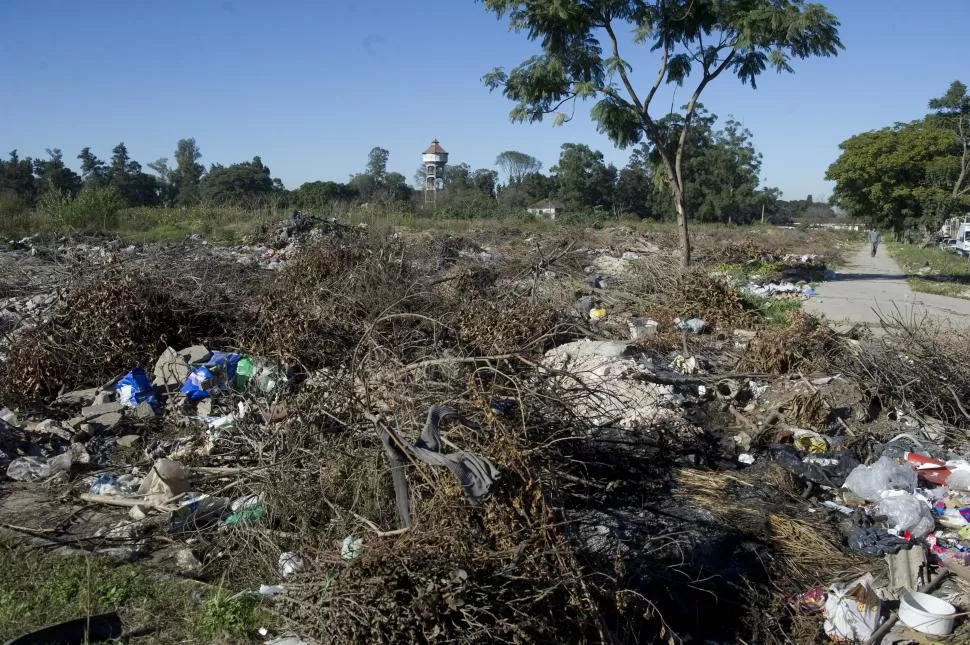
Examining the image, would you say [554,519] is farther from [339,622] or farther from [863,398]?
[863,398]

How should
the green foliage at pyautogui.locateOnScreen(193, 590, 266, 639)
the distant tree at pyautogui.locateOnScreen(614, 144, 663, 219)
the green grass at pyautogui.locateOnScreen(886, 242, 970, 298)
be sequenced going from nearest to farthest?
the green foliage at pyautogui.locateOnScreen(193, 590, 266, 639), the green grass at pyautogui.locateOnScreen(886, 242, 970, 298), the distant tree at pyautogui.locateOnScreen(614, 144, 663, 219)

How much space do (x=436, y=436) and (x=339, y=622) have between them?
845 millimetres

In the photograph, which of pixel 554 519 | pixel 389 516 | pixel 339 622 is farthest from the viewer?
pixel 389 516

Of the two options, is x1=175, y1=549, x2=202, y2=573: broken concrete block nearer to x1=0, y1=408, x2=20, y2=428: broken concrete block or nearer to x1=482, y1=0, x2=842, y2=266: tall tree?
x1=0, y1=408, x2=20, y2=428: broken concrete block

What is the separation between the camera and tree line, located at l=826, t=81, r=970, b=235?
34.3 meters

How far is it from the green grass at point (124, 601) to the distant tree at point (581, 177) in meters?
45.2

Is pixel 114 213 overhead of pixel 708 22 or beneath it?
beneath

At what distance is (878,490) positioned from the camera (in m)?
4.64

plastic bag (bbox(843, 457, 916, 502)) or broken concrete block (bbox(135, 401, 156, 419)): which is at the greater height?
broken concrete block (bbox(135, 401, 156, 419))

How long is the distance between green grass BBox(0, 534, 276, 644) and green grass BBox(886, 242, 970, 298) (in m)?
13.9

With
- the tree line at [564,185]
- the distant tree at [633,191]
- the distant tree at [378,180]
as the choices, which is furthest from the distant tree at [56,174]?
the distant tree at [633,191]

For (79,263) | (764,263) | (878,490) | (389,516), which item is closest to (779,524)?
(878,490)

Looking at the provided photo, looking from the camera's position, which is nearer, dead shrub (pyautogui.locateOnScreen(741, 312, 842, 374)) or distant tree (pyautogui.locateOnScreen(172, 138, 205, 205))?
dead shrub (pyautogui.locateOnScreen(741, 312, 842, 374))

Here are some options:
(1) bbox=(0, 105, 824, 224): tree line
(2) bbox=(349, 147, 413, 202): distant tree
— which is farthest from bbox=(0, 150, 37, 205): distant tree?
(2) bbox=(349, 147, 413, 202): distant tree
